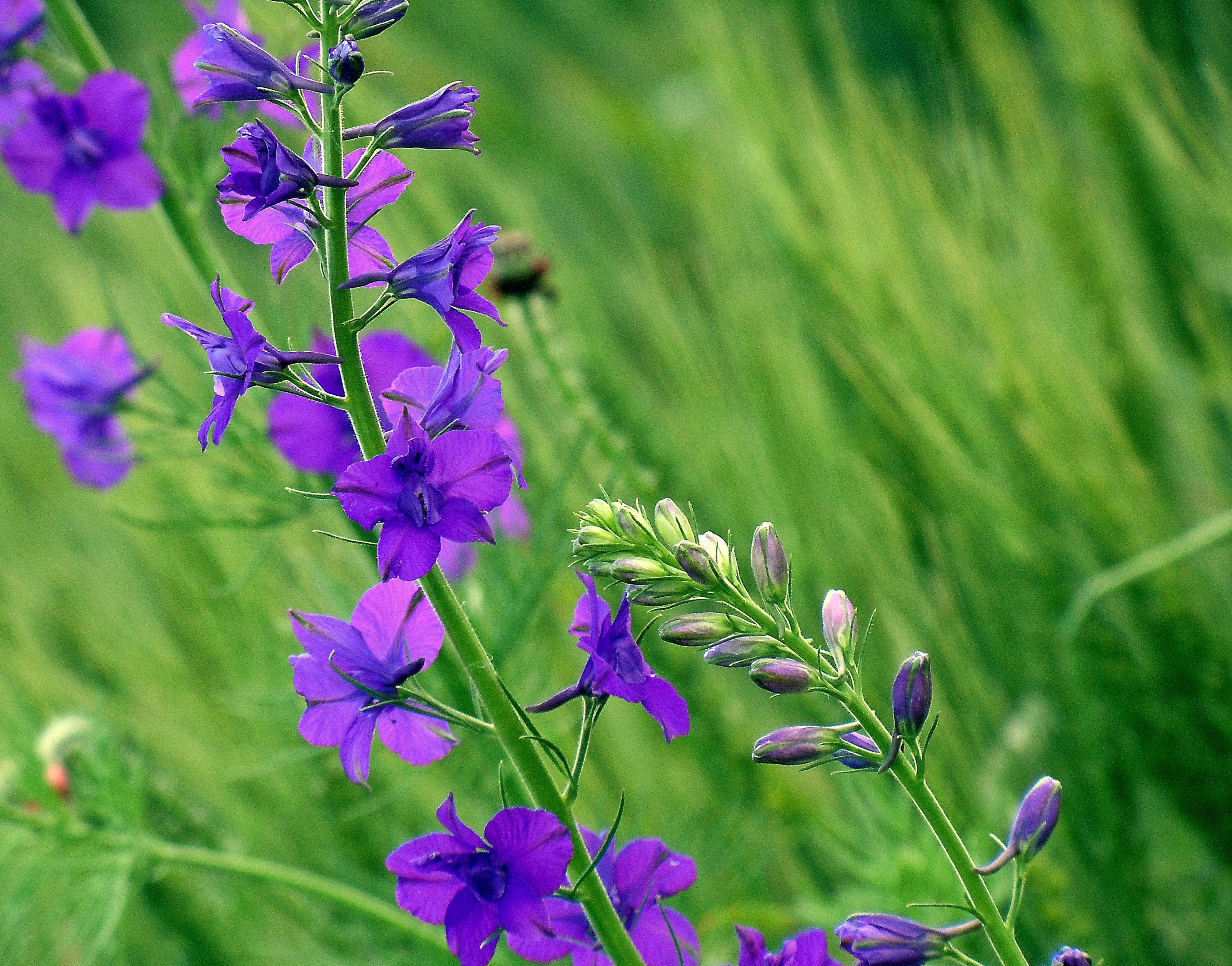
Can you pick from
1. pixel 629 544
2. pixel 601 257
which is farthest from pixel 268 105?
pixel 629 544

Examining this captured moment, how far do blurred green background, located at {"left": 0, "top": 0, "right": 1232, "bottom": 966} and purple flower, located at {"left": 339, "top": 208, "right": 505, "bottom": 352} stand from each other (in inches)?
11.4

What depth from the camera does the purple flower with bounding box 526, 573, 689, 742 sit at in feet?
0.91

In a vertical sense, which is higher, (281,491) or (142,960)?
(281,491)

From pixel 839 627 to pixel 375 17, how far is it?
19 centimetres

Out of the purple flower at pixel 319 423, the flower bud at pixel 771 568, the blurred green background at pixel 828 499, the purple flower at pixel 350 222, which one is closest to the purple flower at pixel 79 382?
the blurred green background at pixel 828 499

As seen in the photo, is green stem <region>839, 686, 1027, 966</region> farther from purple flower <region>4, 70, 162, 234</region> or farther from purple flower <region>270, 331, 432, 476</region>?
purple flower <region>4, 70, 162, 234</region>

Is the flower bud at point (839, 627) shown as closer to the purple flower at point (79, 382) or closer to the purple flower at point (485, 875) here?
the purple flower at point (485, 875)

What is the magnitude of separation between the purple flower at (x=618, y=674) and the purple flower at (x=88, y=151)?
412 millimetres

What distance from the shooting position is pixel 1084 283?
2.47ft

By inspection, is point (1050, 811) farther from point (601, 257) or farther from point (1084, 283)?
point (601, 257)

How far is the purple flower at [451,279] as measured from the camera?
29cm

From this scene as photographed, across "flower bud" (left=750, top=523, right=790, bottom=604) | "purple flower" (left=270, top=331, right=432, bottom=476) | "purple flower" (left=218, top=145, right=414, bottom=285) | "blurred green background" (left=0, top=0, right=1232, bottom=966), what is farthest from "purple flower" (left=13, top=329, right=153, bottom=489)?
"flower bud" (left=750, top=523, right=790, bottom=604)

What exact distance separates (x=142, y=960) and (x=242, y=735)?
28cm

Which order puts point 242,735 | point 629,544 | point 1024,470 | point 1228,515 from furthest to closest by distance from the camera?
point 242,735, point 1024,470, point 1228,515, point 629,544
